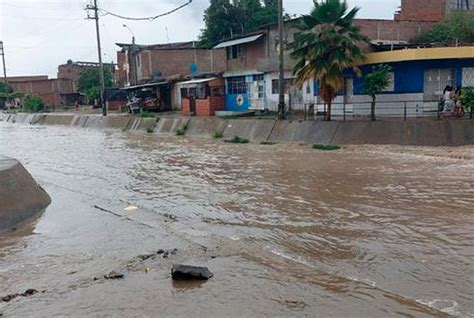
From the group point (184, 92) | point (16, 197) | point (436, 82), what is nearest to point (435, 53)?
point (436, 82)

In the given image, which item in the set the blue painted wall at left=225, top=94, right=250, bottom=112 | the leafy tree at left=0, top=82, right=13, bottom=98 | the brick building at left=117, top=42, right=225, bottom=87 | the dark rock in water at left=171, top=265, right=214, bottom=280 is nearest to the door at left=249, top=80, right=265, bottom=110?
the blue painted wall at left=225, top=94, right=250, bottom=112

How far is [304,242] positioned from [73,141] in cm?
2837

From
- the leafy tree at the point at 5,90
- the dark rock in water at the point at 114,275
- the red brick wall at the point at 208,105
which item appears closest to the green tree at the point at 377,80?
the red brick wall at the point at 208,105

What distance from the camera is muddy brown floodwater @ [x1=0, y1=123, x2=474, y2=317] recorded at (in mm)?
6723

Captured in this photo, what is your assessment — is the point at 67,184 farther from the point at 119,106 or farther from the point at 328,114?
the point at 119,106

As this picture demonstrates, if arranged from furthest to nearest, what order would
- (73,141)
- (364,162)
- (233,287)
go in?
(73,141) < (364,162) < (233,287)

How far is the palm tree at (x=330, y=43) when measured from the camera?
930 inches

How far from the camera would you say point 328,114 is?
25344 mm

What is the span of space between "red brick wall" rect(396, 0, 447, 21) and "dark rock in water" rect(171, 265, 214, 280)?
3431 cm

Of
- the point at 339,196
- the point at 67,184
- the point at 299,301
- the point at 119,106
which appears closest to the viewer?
the point at 299,301

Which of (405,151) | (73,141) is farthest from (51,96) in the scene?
(405,151)

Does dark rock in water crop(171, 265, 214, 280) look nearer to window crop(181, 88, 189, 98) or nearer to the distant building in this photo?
window crop(181, 88, 189, 98)

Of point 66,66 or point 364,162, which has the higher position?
point 66,66

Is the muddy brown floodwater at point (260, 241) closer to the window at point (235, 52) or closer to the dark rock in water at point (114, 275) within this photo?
the dark rock in water at point (114, 275)
